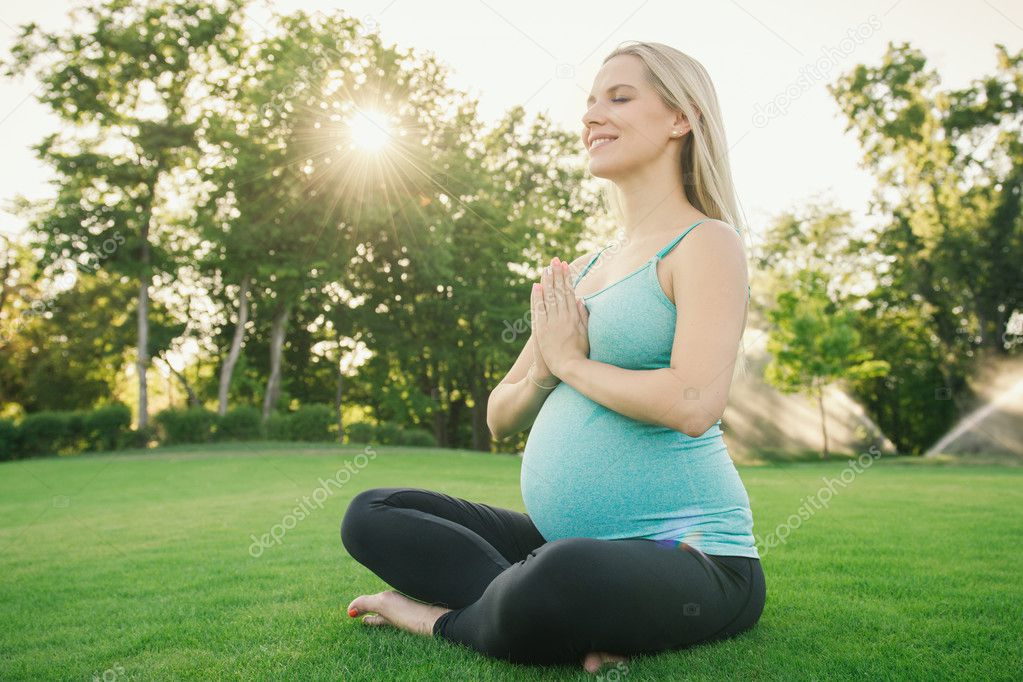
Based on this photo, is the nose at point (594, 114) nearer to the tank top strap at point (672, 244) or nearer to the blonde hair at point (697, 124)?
the blonde hair at point (697, 124)

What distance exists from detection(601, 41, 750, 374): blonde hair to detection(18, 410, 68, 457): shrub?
85.0ft

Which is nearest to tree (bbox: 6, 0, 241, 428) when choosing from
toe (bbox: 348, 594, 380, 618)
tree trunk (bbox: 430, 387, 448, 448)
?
tree trunk (bbox: 430, 387, 448, 448)

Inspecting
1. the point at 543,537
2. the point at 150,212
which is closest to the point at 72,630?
the point at 543,537

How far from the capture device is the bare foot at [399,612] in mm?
2570

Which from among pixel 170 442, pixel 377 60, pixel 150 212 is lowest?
pixel 170 442

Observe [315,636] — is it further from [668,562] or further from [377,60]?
[377,60]

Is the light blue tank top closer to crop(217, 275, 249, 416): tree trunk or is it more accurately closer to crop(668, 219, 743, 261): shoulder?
crop(668, 219, 743, 261): shoulder

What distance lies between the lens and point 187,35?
25422 mm

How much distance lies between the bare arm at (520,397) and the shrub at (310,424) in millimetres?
22819

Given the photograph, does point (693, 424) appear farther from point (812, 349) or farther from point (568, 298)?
point (812, 349)

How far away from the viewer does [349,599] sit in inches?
138

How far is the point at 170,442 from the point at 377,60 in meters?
14.6

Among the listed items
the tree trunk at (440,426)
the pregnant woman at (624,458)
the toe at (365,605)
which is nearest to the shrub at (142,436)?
the tree trunk at (440,426)

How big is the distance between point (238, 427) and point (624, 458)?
23832 millimetres
